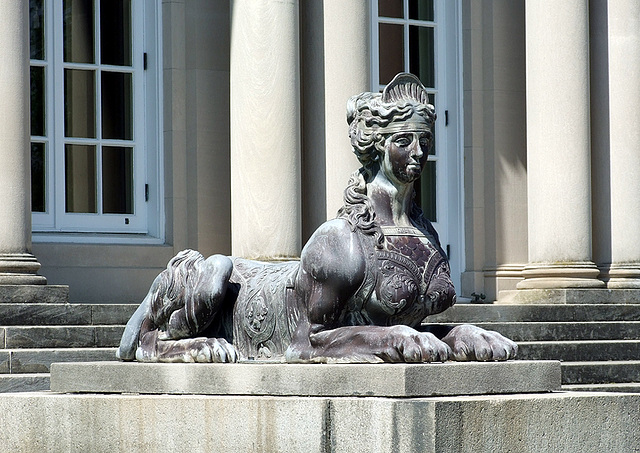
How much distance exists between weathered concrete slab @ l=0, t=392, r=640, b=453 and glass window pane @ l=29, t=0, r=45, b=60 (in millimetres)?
9964

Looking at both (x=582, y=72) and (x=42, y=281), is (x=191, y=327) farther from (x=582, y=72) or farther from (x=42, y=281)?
(x=582, y=72)

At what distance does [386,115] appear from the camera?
805 centimetres

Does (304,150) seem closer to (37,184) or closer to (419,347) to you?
(37,184)

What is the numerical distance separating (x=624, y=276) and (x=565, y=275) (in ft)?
4.36

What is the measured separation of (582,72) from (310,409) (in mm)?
10899

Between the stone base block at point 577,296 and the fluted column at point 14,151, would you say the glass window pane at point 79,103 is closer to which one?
the fluted column at point 14,151

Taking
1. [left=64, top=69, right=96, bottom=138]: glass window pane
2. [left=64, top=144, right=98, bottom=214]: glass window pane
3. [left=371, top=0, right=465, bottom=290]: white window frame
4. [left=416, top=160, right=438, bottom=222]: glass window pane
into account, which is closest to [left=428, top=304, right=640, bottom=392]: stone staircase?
[left=371, top=0, right=465, bottom=290]: white window frame

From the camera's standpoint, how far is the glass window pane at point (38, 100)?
57.7 ft

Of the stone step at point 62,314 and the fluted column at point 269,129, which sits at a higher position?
the fluted column at point 269,129

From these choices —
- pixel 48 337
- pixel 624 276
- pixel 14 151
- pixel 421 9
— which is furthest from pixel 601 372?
pixel 421 9

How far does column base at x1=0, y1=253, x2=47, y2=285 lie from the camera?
13.8 meters

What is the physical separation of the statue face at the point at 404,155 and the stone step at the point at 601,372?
6.65 metres

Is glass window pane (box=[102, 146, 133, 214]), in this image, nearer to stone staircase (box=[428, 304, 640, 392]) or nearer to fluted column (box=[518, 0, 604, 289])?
stone staircase (box=[428, 304, 640, 392])

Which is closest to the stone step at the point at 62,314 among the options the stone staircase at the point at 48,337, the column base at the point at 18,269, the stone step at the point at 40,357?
the stone staircase at the point at 48,337
